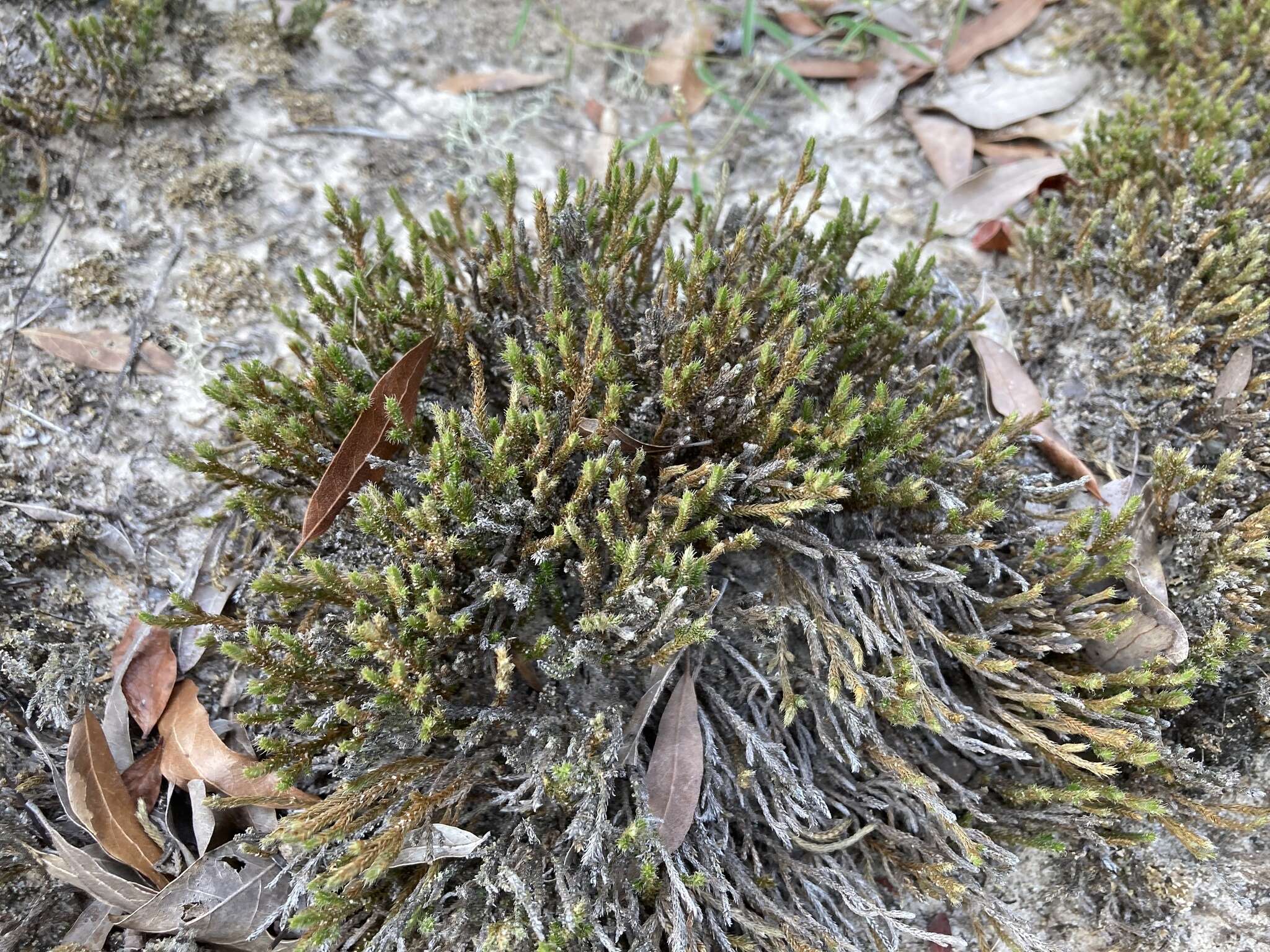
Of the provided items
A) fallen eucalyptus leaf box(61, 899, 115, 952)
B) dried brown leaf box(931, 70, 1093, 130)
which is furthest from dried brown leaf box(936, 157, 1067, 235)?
fallen eucalyptus leaf box(61, 899, 115, 952)

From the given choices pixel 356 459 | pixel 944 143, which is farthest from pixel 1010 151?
pixel 356 459

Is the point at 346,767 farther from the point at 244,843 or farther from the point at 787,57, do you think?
the point at 787,57

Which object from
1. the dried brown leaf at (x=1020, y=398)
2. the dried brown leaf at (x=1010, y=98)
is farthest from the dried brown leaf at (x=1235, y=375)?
the dried brown leaf at (x=1010, y=98)

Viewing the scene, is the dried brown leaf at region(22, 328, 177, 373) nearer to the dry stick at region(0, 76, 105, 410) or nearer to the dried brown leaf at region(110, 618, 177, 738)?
the dry stick at region(0, 76, 105, 410)

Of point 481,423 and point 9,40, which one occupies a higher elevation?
point 9,40

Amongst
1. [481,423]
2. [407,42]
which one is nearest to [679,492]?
[481,423]

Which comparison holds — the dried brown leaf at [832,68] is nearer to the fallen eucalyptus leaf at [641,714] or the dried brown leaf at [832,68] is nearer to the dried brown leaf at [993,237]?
the dried brown leaf at [993,237]
